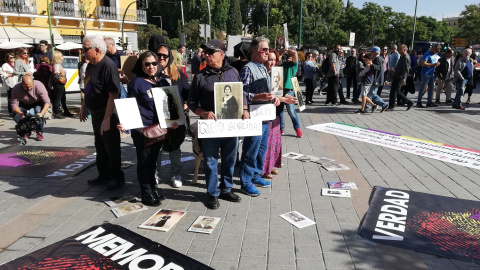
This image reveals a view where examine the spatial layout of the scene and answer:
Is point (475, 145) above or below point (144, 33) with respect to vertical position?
below

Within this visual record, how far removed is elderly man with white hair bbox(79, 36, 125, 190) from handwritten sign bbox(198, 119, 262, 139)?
121cm

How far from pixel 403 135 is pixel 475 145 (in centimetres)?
131

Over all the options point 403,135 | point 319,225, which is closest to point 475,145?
point 403,135

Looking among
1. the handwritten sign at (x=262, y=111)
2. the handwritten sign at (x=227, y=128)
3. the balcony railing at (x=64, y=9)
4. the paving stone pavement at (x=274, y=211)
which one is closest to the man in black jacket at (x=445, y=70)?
the paving stone pavement at (x=274, y=211)

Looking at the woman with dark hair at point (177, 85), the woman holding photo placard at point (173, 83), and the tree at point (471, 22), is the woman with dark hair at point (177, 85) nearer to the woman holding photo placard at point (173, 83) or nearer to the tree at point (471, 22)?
the woman holding photo placard at point (173, 83)

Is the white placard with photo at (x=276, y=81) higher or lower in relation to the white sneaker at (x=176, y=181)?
higher

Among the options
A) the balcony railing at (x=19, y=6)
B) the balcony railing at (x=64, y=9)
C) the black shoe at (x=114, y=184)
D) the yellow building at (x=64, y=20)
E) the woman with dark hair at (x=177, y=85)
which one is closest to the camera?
the woman with dark hair at (x=177, y=85)

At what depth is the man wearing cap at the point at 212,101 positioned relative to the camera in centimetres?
377

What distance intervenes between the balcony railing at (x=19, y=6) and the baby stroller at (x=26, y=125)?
25614 millimetres

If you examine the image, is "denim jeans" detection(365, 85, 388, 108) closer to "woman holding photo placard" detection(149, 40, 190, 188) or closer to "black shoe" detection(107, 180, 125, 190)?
"woman holding photo placard" detection(149, 40, 190, 188)

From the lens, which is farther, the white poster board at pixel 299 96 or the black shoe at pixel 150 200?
the white poster board at pixel 299 96

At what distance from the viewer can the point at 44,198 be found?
4410 millimetres

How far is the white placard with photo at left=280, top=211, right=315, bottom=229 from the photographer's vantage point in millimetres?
3684

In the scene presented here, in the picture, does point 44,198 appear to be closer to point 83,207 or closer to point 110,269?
point 83,207
